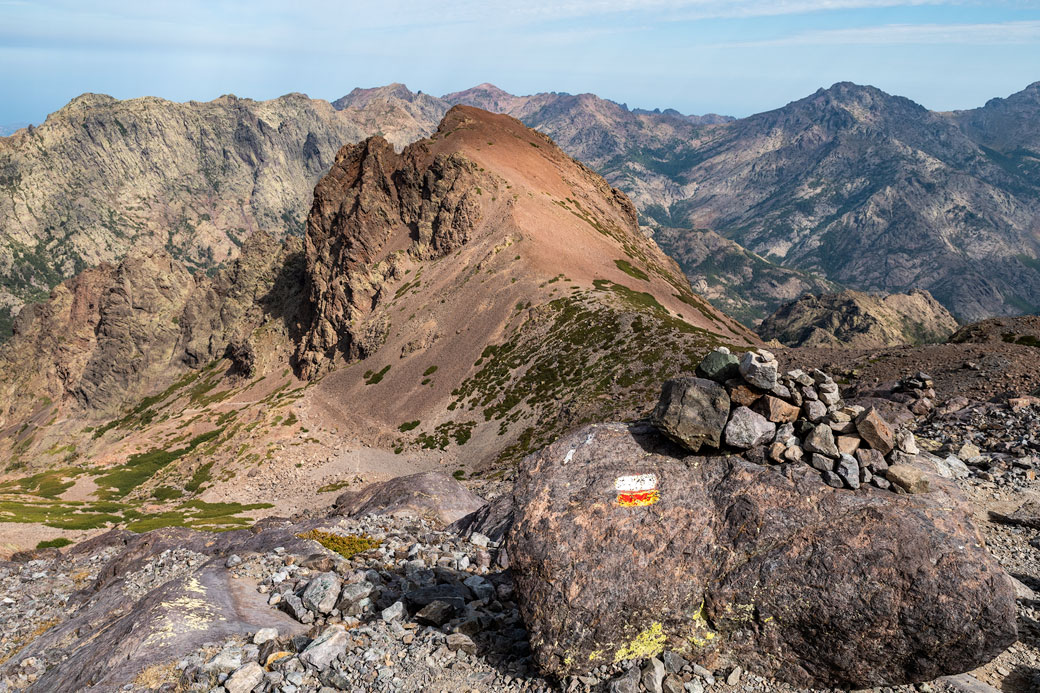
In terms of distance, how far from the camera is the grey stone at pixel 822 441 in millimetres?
13930

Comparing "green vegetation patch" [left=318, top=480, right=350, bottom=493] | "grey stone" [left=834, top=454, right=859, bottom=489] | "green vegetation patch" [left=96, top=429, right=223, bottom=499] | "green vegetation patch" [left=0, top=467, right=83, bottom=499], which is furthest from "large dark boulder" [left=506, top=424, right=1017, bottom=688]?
"green vegetation patch" [left=0, top=467, right=83, bottom=499]

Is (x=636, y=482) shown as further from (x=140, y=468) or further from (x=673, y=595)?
(x=140, y=468)

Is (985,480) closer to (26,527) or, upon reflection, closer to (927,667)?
(927,667)

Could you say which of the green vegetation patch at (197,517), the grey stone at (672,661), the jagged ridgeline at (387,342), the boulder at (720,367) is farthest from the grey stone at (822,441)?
the green vegetation patch at (197,517)

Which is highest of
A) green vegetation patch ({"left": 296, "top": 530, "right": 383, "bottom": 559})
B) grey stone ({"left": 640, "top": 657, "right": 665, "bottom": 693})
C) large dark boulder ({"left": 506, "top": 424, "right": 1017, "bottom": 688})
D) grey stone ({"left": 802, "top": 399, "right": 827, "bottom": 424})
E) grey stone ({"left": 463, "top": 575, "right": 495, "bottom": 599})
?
grey stone ({"left": 802, "top": 399, "right": 827, "bottom": 424})

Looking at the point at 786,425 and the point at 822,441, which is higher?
the point at 786,425

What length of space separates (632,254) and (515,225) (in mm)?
36995

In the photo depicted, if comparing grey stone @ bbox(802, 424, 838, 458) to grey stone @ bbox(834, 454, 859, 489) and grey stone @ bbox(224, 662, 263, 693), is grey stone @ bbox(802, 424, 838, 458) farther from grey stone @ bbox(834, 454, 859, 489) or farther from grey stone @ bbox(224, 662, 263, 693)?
grey stone @ bbox(224, 662, 263, 693)

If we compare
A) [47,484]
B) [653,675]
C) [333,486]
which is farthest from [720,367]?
[47,484]

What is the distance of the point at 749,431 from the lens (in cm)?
1497

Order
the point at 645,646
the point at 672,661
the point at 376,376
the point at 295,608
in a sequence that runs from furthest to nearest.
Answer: the point at 376,376
the point at 295,608
the point at 645,646
the point at 672,661

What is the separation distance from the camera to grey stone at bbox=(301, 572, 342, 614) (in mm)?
17344

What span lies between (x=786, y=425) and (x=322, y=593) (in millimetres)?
15451

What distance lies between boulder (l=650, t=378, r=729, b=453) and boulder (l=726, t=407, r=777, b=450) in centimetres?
34
